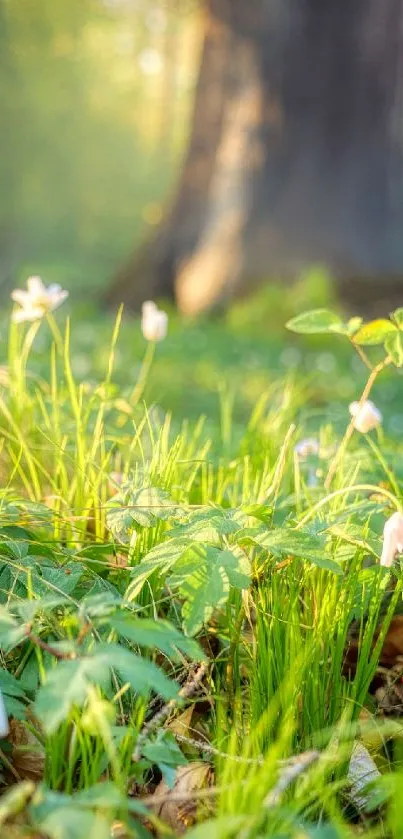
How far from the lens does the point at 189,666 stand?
1409 millimetres

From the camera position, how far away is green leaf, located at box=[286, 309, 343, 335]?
1.52 meters

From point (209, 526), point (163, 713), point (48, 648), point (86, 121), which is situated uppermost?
point (86, 121)

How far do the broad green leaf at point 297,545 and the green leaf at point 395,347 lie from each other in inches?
12.8

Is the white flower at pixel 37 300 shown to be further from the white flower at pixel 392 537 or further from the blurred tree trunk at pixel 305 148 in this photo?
the blurred tree trunk at pixel 305 148

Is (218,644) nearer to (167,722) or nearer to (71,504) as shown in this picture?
(167,722)

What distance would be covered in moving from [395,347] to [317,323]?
13 centimetres

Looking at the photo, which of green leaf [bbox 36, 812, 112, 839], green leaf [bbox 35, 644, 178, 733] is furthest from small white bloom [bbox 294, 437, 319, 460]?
green leaf [bbox 36, 812, 112, 839]

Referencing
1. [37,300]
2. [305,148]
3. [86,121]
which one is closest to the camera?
[37,300]

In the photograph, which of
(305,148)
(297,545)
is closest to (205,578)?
(297,545)

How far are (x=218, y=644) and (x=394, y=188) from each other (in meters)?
7.44

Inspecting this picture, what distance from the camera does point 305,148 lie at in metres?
8.37

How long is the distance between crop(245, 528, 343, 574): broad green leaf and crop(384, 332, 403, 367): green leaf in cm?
33

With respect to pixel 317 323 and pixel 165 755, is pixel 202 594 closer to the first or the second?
pixel 165 755

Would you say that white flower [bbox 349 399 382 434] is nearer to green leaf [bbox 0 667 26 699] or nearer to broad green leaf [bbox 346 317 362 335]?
broad green leaf [bbox 346 317 362 335]
